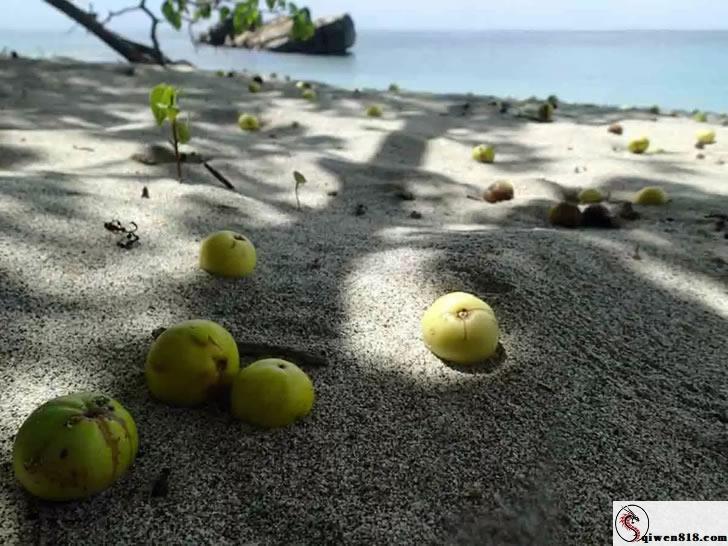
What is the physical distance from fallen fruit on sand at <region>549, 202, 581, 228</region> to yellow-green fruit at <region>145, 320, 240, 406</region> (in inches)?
85.3

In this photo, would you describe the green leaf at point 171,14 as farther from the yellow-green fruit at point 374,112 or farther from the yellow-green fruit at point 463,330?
the yellow-green fruit at point 463,330

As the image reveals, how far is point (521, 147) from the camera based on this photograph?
17.7ft

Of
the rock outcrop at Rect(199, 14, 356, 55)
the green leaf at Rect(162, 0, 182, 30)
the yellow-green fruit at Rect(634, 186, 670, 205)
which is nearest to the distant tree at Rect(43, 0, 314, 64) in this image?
the green leaf at Rect(162, 0, 182, 30)

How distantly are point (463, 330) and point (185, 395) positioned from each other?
775mm

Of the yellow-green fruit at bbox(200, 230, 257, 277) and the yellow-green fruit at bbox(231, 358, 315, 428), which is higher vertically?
the yellow-green fruit at bbox(200, 230, 257, 277)

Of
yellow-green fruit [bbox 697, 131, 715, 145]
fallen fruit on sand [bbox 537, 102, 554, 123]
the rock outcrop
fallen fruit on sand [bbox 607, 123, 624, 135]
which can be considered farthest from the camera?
the rock outcrop

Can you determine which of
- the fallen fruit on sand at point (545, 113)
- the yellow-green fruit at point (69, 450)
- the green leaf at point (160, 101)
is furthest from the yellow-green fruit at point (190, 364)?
the fallen fruit on sand at point (545, 113)

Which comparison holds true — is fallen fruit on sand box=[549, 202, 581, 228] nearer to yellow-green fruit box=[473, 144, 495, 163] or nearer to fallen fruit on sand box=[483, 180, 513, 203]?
fallen fruit on sand box=[483, 180, 513, 203]

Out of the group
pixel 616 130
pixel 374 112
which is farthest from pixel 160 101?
pixel 616 130

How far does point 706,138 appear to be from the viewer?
18.0 ft

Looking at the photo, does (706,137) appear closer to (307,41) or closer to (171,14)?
(171,14)

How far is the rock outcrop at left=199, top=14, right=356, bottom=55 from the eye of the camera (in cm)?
2075

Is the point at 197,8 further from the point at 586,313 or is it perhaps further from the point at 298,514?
the point at 298,514

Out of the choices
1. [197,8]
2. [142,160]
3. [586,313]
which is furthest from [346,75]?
[586,313]
